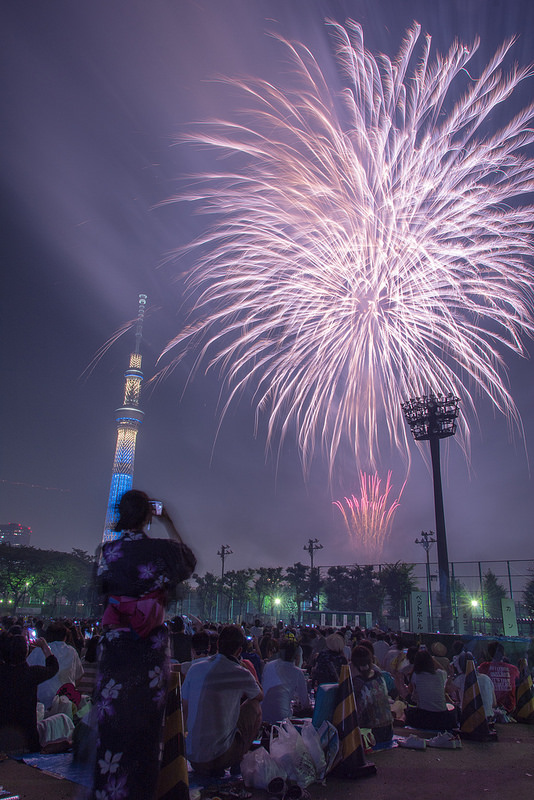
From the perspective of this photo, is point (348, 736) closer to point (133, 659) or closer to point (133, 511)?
point (133, 659)

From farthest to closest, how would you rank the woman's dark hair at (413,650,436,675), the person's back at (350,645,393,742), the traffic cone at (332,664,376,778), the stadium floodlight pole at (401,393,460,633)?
the stadium floodlight pole at (401,393,460,633)
the woman's dark hair at (413,650,436,675)
the person's back at (350,645,393,742)
the traffic cone at (332,664,376,778)

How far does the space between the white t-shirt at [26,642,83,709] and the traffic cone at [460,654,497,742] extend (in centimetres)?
580

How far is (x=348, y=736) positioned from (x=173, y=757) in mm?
2780

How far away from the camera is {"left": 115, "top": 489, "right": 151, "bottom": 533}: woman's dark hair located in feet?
10.3

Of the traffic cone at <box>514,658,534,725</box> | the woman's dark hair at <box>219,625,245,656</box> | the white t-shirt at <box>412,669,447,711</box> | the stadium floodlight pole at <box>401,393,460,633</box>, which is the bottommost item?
the traffic cone at <box>514,658,534,725</box>

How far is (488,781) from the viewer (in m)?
5.49

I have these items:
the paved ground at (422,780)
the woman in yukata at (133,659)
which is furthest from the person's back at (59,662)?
the woman in yukata at (133,659)

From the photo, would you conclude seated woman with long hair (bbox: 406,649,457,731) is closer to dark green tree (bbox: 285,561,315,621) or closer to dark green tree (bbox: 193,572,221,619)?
dark green tree (bbox: 285,561,315,621)

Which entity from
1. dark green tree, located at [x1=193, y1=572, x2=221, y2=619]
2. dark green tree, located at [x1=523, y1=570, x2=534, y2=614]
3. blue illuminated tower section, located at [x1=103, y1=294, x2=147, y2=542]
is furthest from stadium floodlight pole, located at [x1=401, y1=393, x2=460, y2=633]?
blue illuminated tower section, located at [x1=103, y1=294, x2=147, y2=542]

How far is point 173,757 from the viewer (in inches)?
145

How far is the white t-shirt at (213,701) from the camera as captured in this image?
4.59m

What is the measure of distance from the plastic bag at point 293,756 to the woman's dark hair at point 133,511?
10.7ft

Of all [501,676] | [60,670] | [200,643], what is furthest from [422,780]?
[501,676]

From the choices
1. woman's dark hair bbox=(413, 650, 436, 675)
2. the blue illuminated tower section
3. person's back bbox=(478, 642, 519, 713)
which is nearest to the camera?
woman's dark hair bbox=(413, 650, 436, 675)
